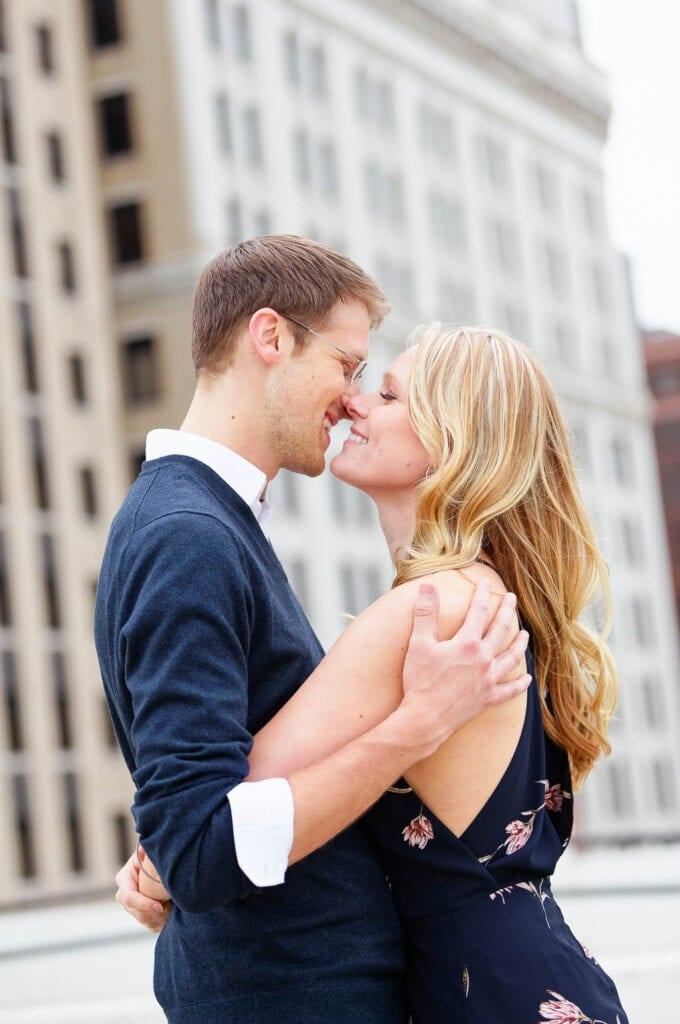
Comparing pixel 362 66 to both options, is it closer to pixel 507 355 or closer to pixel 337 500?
pixel 337 500

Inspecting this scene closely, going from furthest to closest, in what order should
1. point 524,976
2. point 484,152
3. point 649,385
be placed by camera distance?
point 649,385, point 484,152, point 524,976

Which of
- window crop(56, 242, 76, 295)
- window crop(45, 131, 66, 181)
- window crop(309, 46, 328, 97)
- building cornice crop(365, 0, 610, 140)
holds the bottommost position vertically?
window crop(56, 242, 76, 295)

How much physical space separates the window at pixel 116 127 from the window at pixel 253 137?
3.60 metres

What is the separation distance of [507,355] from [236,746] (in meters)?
1.04

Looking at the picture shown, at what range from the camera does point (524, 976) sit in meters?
3.29

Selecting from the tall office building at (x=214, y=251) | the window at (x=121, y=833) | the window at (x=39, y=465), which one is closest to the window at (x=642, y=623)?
the tall office building at (x=214, y=251)

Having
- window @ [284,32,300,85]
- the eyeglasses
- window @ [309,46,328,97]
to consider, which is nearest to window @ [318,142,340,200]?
window @ [309,46,328,97]

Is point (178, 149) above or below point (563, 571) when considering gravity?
above

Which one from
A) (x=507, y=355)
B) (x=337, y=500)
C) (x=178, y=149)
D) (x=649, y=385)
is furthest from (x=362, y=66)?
(x=507, y=355)

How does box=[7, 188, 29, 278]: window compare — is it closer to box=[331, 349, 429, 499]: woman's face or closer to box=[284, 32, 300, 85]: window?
box=[284, 32, 300, 85]: window

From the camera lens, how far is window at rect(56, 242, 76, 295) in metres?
47.7

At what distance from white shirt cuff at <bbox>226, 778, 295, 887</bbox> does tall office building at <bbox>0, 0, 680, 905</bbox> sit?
29.7 metres

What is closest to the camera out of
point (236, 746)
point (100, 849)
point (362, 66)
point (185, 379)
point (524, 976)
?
point (236, 746)

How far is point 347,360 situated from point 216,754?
99cm
